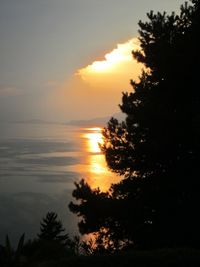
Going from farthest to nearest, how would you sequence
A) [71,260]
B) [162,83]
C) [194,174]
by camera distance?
1. [162,83]
2. [194,174]
3. [71,260]

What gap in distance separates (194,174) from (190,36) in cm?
601

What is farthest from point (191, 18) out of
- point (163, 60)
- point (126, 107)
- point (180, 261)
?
point (180, 261)

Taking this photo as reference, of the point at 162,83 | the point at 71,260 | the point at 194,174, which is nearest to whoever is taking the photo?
the point at 71,260

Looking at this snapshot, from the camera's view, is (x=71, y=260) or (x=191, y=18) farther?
(x=191, y=18)

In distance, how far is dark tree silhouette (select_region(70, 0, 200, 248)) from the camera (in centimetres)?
1719

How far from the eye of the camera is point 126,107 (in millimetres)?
19266

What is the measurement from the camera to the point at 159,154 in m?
17.8

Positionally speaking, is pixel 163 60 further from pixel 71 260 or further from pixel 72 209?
pixel 71 260

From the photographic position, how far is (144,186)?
18188 millimetres

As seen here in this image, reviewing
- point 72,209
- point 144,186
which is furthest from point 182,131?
point 72,209

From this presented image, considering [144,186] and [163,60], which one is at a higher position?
[163,60]

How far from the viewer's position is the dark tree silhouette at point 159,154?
56.4 ft

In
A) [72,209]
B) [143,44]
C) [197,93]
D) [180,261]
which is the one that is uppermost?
[143,44]

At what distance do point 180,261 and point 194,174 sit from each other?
7341mm
